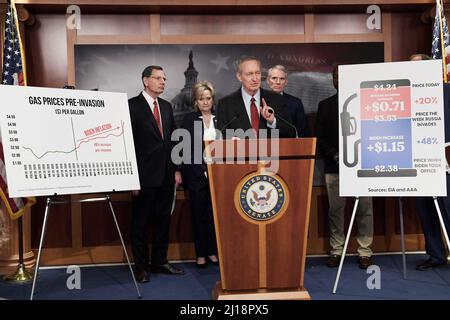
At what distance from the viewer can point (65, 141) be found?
3072 mm

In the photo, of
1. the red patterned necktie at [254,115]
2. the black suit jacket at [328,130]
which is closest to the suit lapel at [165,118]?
the red patterned necktie at [254,115]

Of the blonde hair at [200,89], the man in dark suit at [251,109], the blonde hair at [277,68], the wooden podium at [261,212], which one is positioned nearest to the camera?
the wooden podium at [261,212]

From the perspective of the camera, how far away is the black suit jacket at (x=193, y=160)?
4.18m

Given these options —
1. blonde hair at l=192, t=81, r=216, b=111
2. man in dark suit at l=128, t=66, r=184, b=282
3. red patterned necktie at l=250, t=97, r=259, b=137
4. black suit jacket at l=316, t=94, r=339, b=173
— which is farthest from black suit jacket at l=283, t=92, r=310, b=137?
red patterned necktie at l=250, t=97, r=259, b=137

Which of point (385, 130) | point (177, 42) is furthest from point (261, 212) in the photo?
point (177, 42)

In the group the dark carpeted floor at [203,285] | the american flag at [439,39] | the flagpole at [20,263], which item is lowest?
the dark carpeted floor at [203,285]

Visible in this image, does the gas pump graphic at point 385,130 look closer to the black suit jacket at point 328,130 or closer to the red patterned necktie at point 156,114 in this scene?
the black suit jacket at point 328,130

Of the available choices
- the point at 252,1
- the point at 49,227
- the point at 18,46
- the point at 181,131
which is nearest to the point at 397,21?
the point at 252,1

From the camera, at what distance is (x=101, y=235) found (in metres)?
4.44

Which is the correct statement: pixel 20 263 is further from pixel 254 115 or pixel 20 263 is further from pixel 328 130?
pixel 328 130

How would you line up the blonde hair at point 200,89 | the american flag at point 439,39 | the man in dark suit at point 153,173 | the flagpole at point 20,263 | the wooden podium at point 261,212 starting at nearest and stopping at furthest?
the wooden podium at point 261,212, the man in dark suit at point 153,173, the flagpole at point 20,263, the american flag at point 439,39, the blonde hair at point 200,89

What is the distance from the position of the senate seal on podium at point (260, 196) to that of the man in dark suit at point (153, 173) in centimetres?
110

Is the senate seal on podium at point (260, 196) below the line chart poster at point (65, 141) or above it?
below

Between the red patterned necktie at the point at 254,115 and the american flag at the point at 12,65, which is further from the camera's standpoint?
the american flag at the point at 12,65
